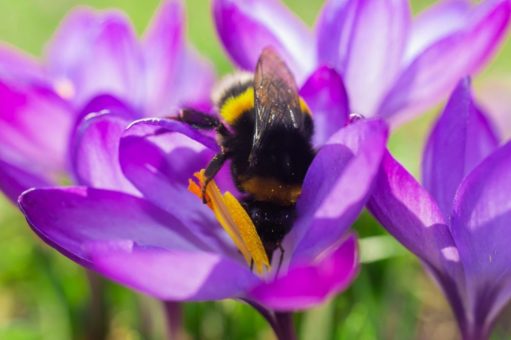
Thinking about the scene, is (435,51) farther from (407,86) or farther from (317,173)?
(317,173)

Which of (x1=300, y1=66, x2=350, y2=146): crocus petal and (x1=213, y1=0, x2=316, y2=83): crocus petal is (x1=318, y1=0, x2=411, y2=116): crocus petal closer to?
(x1=213, y1=0, x2=316, y2=83): crocus petal

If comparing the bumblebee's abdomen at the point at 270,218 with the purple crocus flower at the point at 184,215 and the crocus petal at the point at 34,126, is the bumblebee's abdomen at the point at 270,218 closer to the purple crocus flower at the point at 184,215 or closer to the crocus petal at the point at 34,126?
the purple crocus flower at the point at 184,215

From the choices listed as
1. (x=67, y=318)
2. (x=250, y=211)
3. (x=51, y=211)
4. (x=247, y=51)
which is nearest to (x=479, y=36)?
(x=247, y=51)

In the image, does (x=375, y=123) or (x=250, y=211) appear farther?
(x=250, y=211)

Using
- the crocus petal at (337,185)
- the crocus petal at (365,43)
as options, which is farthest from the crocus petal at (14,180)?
the crocus petal at (365,43)

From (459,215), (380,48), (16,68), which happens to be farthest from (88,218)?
(16,68)

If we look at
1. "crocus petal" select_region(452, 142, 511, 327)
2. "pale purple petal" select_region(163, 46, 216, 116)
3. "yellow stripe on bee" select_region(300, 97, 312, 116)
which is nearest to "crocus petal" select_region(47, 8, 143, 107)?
"pale purple petal" select_region(163, 46, 216, 116)
